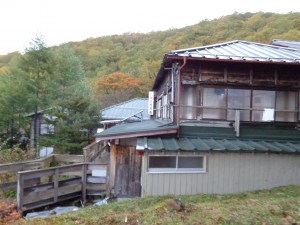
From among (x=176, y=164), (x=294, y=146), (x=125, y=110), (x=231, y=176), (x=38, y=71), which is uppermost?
(x=38, y=71)

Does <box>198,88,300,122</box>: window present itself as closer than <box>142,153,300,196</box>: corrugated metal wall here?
No

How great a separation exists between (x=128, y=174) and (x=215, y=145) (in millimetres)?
3882

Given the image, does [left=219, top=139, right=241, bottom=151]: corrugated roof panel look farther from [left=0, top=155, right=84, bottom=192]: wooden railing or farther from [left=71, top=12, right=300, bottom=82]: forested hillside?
[left=71, top=12, right=300, bottom=82]: forested hillside

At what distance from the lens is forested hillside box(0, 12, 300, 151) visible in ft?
71.0

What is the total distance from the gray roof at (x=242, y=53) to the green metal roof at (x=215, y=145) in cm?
283

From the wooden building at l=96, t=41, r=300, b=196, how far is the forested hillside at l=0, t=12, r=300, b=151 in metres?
10.4

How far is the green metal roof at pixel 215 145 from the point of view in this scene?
8.09 metres

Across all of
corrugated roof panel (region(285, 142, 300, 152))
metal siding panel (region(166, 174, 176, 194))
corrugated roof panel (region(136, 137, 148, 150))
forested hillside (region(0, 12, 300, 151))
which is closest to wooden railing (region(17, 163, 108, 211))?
corrugated roof panel (region(136, 137, 148, 150))

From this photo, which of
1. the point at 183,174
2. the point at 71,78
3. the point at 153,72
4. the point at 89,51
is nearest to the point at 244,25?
the point at 153,72

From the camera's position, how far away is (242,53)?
10.1m

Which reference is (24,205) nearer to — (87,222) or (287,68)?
(87,222)

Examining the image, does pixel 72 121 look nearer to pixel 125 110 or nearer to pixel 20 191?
pixel 125 110

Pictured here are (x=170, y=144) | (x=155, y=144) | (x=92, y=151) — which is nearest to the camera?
(x=155, y=144)

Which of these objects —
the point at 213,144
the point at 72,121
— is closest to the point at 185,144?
the point at 213,144
